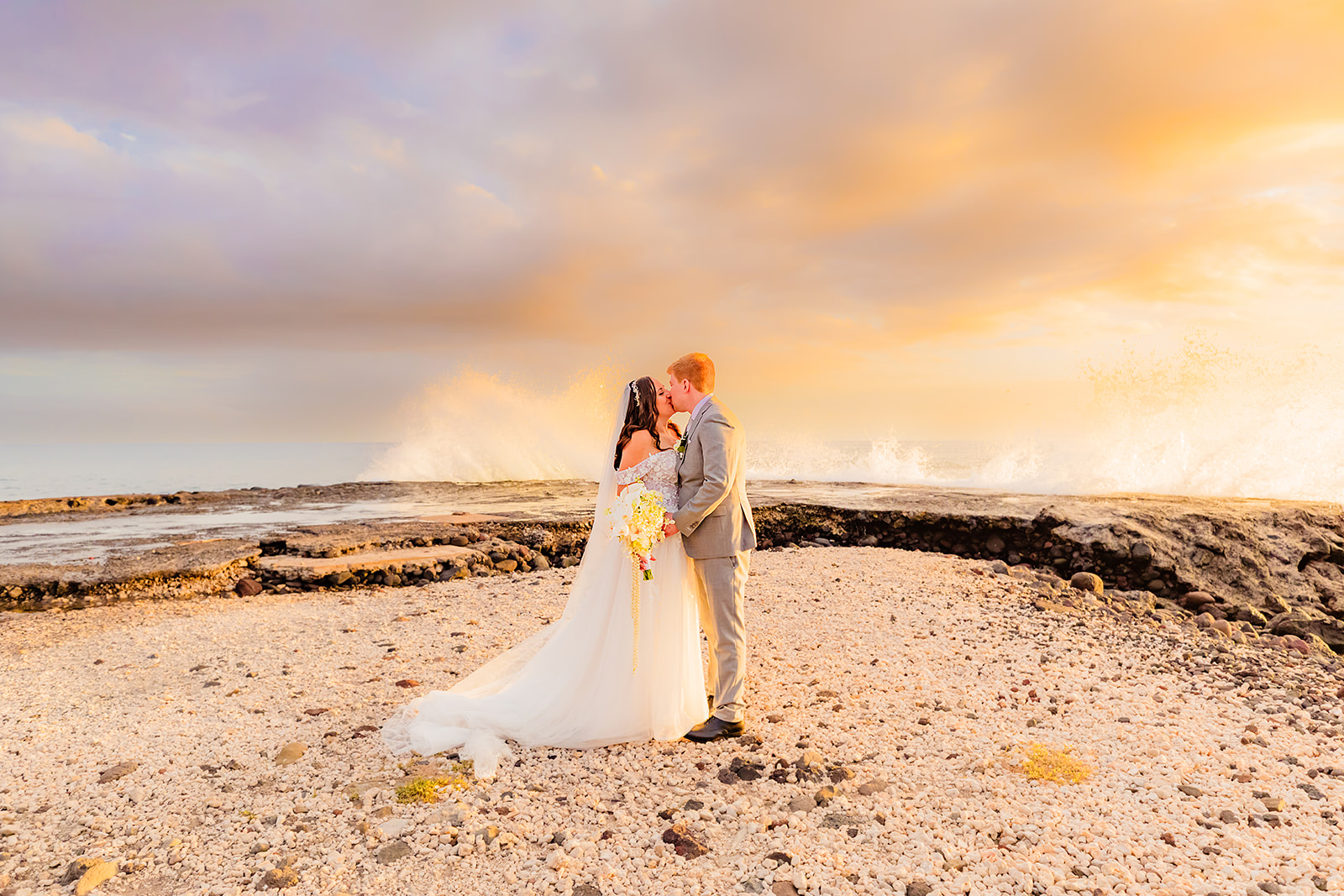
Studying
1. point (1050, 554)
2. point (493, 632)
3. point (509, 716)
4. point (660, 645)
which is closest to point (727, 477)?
point (660, 645)

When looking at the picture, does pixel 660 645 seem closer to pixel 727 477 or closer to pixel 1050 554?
pixel 727 477

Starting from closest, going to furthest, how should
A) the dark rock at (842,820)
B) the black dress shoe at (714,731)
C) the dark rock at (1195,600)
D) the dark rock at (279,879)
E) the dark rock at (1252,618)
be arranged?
the dark rock at (279,879) < the dark rock at (842,820) < the black dress shoe at (714,731) < the dark rock at (1252,618) < the dark rock at (1195,600)

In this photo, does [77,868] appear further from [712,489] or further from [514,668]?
[712,489]

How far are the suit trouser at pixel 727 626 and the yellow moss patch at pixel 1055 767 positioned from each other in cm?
183

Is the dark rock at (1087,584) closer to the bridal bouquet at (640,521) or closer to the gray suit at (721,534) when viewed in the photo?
the gray suit at (721,534)

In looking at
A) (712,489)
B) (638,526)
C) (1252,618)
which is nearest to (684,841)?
(638,526)

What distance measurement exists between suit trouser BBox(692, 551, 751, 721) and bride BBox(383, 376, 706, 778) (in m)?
0.16

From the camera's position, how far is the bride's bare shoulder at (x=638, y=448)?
461 cm

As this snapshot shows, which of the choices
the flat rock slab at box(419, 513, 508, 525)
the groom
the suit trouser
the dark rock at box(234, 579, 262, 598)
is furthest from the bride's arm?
the flat rock slab at box(419, 513, 508, 525)

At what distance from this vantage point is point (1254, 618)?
865 cm

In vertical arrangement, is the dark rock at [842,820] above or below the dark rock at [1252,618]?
above

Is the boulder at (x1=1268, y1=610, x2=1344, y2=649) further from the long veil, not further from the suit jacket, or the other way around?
the long veil

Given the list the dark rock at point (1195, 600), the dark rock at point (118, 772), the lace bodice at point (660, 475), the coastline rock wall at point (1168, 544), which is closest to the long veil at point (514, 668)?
the lace bodice at point (660, 475)

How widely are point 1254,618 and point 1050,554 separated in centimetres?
389
